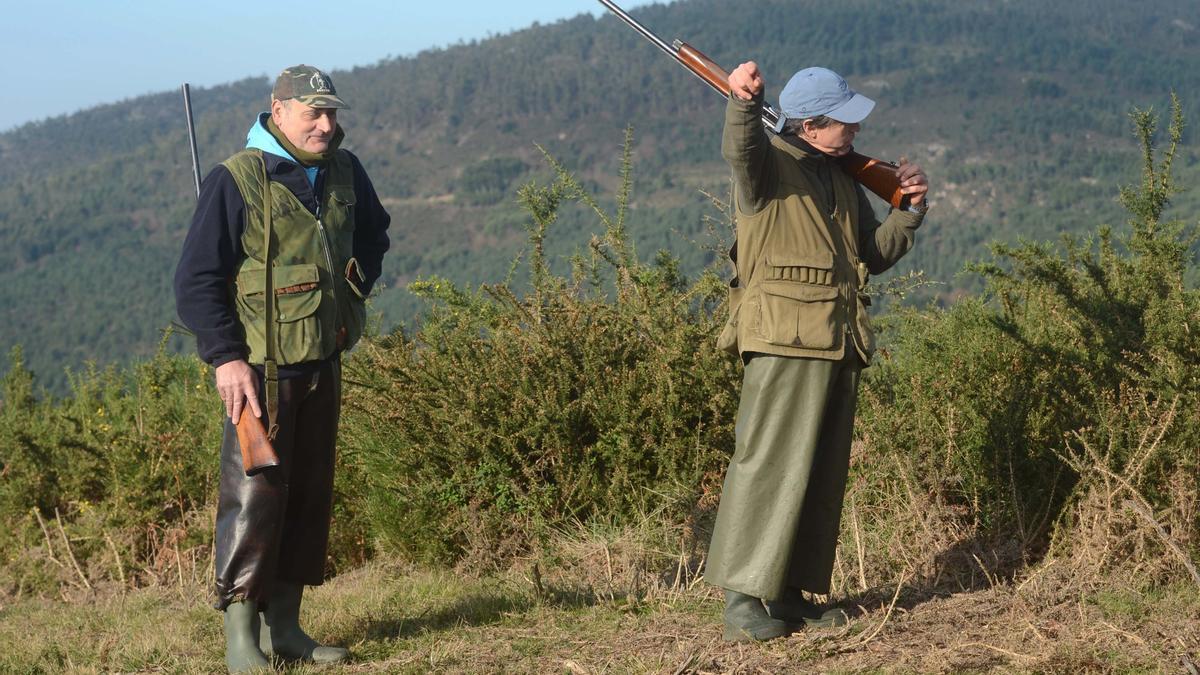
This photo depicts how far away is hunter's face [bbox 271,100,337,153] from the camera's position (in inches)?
171

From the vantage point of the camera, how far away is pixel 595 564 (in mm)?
5941

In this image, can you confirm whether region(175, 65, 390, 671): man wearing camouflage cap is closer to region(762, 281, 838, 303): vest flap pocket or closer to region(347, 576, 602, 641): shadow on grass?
region(347, 576, 602, 641): shadow on grass

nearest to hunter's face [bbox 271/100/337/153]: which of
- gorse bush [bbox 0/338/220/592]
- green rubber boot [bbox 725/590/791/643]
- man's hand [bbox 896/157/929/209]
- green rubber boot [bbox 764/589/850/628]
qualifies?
man's hand [bbox 896/157/929/209]

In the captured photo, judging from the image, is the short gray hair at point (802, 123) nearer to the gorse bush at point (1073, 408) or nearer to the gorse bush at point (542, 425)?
the gorse bush at point (1073, 408)

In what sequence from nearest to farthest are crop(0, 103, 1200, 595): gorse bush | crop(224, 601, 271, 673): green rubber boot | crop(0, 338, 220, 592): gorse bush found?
crop(224, 601, 271, 673): green rubber boot, crop(0, 103, 1200, 595): gorse bush, crop(0, 338, 220, 592): gorse bush

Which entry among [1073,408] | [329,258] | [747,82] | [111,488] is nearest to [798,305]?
[747,82]

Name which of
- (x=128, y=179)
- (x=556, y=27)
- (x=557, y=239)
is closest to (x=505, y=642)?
(x=557, y=239)

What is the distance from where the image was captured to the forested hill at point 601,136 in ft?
263

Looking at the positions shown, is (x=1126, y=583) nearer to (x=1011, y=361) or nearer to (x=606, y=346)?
(x=1011, y=361)

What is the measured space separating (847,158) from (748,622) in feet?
5.27

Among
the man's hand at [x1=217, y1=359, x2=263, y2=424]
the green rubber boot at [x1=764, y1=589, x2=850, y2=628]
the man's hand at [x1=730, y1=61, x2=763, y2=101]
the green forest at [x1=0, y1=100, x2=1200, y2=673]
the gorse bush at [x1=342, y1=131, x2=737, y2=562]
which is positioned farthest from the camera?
the gorse bush at [x1=342, y1=131, x2=737, y2=562]

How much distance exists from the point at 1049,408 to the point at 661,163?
97.4 m

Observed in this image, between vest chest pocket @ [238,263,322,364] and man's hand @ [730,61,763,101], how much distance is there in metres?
1.48

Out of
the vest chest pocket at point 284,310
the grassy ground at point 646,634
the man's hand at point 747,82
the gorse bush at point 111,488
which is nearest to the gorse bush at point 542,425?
the grassy ground at point 646,634
